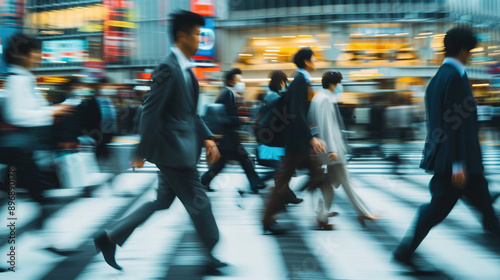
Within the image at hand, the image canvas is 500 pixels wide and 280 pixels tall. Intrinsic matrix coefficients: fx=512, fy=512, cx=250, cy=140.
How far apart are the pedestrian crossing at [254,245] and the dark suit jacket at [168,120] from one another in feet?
2.99

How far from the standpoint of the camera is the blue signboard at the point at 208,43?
3158 cm

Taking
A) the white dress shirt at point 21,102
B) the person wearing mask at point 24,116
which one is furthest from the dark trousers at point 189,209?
the white dress shirt at point 21,102

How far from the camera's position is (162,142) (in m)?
3.53

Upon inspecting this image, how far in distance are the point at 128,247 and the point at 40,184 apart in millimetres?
977

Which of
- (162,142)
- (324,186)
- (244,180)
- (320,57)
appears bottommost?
(244,180)

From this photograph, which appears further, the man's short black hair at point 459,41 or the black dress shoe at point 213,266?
the black dress shoe at point 213,266

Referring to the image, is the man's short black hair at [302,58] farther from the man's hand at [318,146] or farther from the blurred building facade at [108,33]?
the blurred building facade at [108,33]

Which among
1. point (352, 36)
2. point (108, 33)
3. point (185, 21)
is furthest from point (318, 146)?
point (108, 33)

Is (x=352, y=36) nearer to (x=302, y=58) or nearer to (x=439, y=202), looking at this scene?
(x=302, y=58)

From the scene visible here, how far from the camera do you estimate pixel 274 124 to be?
17.6 feet

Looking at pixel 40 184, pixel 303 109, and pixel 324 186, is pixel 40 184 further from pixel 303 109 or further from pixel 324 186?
pixel 324 186

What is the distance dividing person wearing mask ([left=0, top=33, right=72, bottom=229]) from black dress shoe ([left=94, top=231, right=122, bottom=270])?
794 millimetres

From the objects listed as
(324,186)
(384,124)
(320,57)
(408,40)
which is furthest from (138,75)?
(324,186)

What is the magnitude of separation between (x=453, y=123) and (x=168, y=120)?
1.94 m
